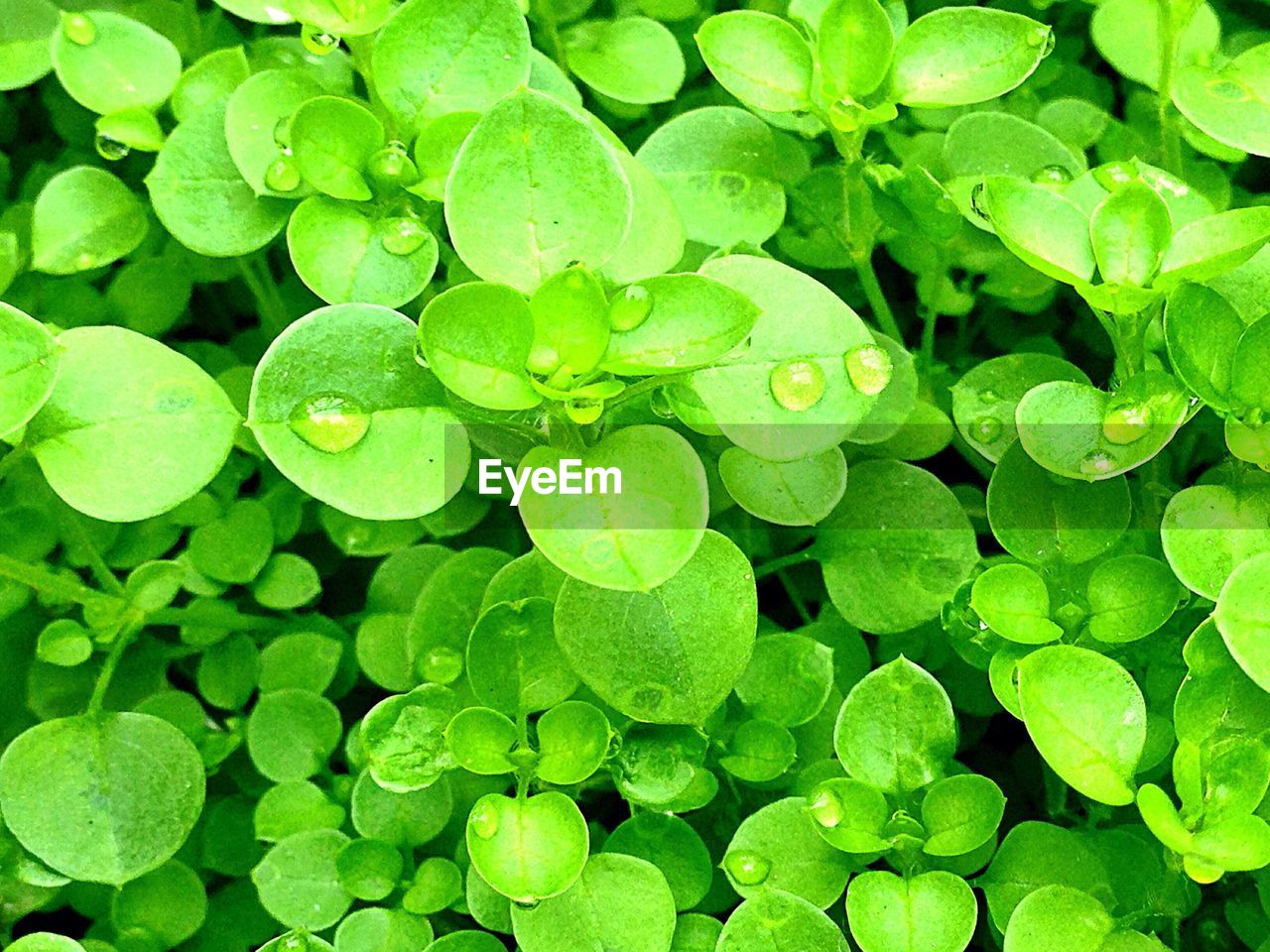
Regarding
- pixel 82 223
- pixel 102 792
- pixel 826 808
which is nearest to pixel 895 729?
pixel 826 808

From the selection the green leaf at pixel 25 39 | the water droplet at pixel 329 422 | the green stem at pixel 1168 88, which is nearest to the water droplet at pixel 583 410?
the water droplet at pixel 329 422

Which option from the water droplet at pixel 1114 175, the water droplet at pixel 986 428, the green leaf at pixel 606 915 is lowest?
the green leaf at pixel 606 915

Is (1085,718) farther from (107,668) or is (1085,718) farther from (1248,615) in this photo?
(107,668)

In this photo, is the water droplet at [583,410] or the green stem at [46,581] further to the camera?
the green stem at [46,581]

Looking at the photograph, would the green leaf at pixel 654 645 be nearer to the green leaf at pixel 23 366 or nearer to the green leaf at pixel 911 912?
the green leaf at pixel 911 912

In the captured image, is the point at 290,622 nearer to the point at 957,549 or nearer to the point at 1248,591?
the point at 957,549

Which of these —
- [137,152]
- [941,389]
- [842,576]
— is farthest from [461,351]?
[137,152]

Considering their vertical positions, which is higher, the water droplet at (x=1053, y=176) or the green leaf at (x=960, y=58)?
the green leaf at (x=960, y=58)
